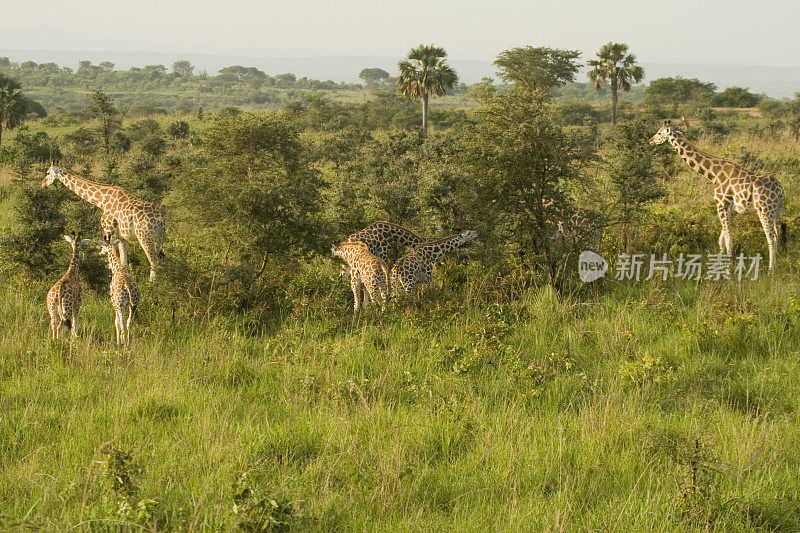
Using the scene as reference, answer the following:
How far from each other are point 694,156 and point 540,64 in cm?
3122

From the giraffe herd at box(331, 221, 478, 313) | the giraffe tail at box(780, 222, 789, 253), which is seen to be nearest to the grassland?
the giraffe herd at box(331, 221, 478, 313)

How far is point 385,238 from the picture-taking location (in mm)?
10586

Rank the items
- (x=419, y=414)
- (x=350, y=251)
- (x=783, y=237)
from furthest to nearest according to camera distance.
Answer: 1. (x=783, y=237)
2. (x=350, y=251)
3. (x=419, y=414)

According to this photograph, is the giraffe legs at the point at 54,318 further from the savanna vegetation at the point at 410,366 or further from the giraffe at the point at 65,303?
the savanna vegetation at the point at 410,366

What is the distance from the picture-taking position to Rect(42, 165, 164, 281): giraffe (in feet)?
37.6

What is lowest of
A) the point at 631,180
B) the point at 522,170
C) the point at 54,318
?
the point at 54,318

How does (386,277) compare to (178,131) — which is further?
(178,131)

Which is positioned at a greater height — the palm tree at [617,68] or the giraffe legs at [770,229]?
the palm tree at [617,68]

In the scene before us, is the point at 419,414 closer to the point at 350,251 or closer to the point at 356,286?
the point at 356,286

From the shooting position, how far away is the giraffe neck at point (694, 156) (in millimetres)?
13438

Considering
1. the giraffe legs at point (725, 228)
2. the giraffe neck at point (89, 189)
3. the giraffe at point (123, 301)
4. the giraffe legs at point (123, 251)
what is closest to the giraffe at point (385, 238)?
the giraffe at point (123, 301)

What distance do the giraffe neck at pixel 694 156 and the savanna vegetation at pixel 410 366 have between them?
871 millimetres

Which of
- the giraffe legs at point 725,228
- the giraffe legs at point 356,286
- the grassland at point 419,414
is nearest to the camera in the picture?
the grassland at point 419,414

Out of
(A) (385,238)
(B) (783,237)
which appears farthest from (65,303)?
(B) (783,237)
